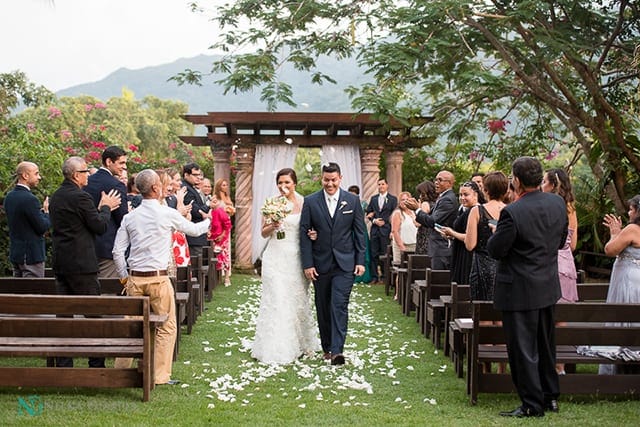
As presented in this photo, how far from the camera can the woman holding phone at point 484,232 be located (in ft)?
26.6

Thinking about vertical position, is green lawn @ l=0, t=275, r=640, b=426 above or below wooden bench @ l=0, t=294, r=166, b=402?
below

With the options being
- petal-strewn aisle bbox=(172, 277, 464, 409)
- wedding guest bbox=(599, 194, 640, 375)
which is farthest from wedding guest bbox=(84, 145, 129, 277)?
wedding guest bbox=(599, 194, 640, 375)

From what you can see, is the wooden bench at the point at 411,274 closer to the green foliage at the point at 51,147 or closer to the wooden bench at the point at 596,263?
the green foliage at the point at 51,147

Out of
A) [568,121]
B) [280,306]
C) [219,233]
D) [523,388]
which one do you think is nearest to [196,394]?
[280,306]

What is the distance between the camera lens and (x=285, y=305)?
921 centimetres

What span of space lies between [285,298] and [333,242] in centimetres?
79

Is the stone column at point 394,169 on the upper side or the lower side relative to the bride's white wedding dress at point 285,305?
upper

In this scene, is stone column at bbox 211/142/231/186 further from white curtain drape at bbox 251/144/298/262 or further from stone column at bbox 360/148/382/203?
stone column at bbox 360/148/382/203

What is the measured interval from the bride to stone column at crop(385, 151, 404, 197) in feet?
35.8

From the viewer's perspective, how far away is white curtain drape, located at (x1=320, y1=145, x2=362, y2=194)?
2002 centimetres

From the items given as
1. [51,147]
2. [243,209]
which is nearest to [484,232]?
[51,147]

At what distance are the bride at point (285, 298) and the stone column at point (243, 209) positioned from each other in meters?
10.6

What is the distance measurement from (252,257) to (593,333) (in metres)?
13.7

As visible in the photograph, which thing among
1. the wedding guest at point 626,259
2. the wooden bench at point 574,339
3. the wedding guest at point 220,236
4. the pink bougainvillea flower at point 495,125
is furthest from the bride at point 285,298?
the pink bougainvillea flower at point 495,125
